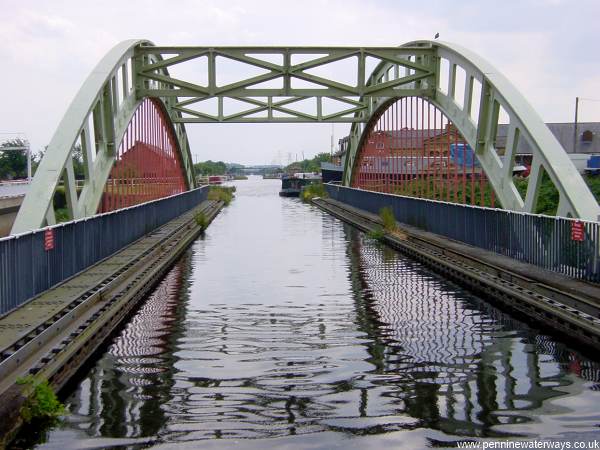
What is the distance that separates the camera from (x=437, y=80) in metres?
31.8

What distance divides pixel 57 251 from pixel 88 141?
7.48 metres

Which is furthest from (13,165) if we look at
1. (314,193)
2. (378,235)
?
(378,235)

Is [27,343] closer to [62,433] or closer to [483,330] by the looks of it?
[62,433]

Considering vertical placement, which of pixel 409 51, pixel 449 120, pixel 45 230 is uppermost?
pixel 409 51

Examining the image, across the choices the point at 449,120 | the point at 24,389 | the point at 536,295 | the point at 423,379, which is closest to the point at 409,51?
the point at 449,120

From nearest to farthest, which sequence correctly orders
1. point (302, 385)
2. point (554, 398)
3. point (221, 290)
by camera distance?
point (554, 398) < point (302, 385) < point (221, 290)

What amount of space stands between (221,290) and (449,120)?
13967 millimetres

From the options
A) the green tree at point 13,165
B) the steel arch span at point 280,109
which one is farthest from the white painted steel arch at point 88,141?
the green tree at point 13,165

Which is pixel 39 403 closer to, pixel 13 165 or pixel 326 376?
pixel 326 376

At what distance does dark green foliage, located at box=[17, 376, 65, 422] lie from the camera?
8.50 meters

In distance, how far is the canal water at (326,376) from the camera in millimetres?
8289

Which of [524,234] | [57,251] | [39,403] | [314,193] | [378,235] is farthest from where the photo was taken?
[314,193]

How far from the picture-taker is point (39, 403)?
861cm

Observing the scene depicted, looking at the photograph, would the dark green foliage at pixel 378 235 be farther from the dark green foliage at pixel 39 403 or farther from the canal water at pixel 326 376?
the dark green foliage at pixel 39 403
